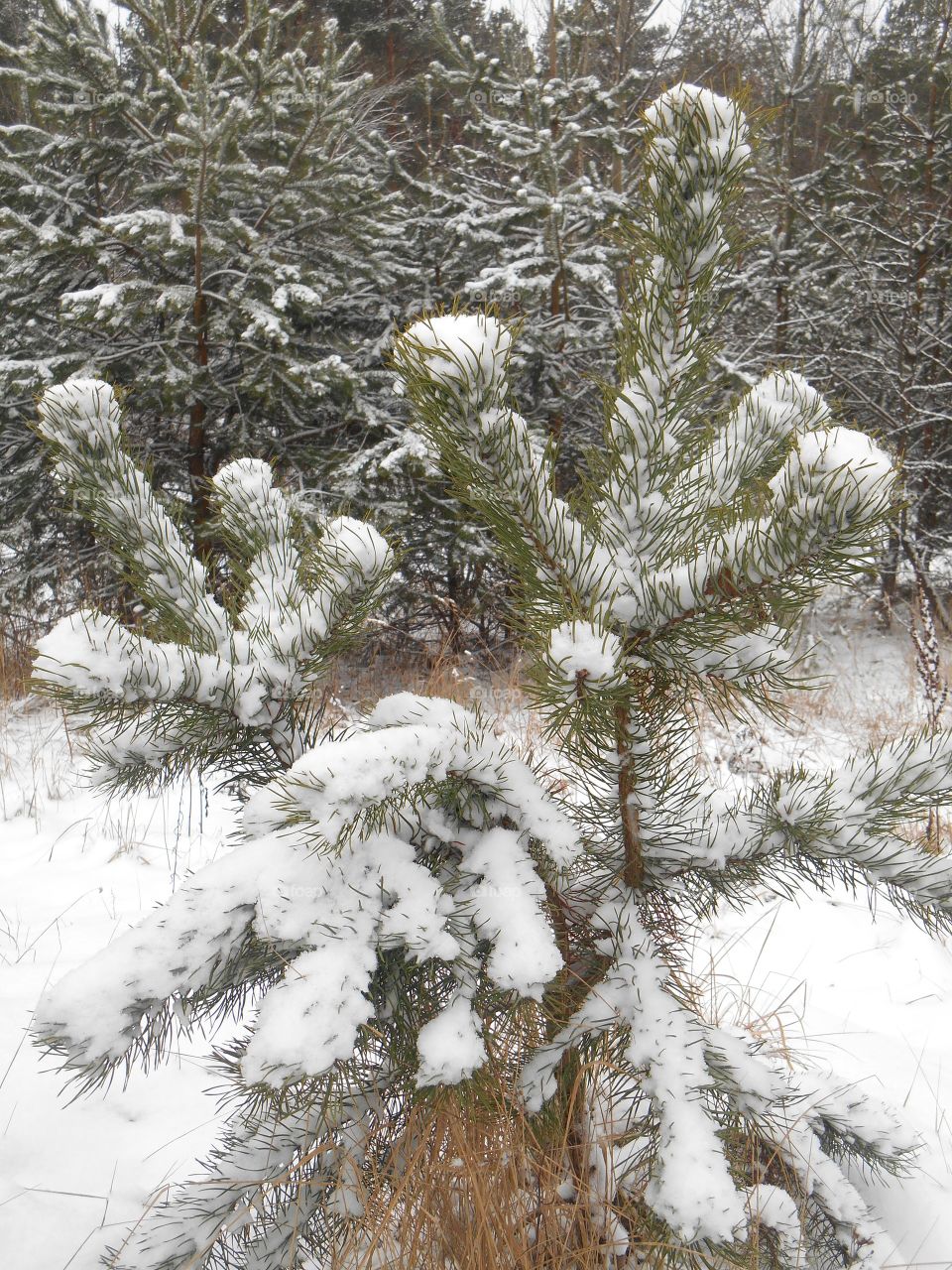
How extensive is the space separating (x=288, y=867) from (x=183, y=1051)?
127 centimetres

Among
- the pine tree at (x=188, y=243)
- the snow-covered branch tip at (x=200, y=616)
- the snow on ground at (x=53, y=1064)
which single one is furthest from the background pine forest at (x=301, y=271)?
the snow-covered branch tip at (x=200, y=616)

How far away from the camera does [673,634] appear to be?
2.31 ft

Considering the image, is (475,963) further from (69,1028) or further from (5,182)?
(5,182)

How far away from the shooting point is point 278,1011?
540mm

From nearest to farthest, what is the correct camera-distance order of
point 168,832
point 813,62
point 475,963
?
point 475,963 < point 168,832 < point 813,62

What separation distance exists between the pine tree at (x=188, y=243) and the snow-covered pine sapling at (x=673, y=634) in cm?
324

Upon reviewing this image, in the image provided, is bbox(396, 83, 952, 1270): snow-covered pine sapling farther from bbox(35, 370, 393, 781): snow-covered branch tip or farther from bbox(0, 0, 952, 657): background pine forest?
bbox(0, 0, 952, 657): background pine forest

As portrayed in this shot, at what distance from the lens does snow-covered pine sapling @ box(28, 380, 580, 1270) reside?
1.88ft

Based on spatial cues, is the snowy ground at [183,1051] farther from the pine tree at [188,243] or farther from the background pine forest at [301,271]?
the pine tree at [188,243]

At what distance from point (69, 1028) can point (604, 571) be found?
54 cm

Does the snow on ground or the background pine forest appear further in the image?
the background pine forest

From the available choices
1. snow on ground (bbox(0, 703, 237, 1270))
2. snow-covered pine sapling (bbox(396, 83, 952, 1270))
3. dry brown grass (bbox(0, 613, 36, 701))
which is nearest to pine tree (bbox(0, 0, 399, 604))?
dry brown grass (bbox(0, 613, 36, 701))

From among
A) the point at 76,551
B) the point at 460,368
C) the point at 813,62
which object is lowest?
the point at 76,551

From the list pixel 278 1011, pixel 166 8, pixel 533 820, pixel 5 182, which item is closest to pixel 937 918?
pixel 533 820
